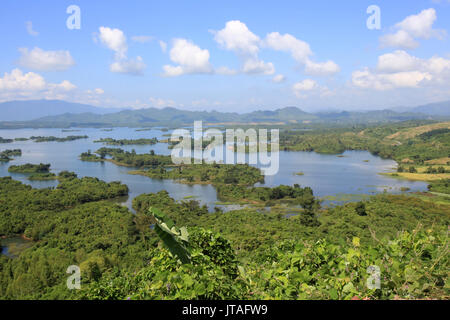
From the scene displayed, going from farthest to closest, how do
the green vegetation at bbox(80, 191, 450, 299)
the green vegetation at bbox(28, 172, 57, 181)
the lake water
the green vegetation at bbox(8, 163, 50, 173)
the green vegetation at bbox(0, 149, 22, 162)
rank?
the green vegetation at bbox(0, 149, 22, 162) → the green vegetation at bbox(8, 163, 50, 173) → the green vegetation at bbox(28, 172, 57, 181) → the lake water → the green vegetation at bbox(80, 191, 450, 299)

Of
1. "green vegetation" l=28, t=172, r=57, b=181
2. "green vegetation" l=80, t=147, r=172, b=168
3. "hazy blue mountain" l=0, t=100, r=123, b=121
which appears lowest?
"green vegetation" l=28, t=172, r=57, b=181

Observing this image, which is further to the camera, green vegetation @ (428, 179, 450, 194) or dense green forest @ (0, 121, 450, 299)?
green vegetation @ (428, 179, 450, 194)

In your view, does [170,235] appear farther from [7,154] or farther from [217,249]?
[7,154]

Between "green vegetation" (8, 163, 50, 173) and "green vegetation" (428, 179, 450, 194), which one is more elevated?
"green vegetation" (8, 163, 50, 173)

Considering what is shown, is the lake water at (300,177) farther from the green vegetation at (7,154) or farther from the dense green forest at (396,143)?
the dense green forest at (396,143)

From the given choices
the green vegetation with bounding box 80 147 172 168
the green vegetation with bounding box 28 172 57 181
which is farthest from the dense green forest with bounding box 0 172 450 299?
the green vegetation with bounding box 80 147 172 168

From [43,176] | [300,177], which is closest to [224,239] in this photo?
[300,177]

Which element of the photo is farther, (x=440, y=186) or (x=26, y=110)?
(x=26, y=110)

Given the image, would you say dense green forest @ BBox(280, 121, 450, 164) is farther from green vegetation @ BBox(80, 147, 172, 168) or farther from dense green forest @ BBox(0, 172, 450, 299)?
dense green forest @ BBox(0, 172, 450, 299)

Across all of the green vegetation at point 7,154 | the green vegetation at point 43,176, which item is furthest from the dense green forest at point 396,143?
the green vegetation at point 7,154

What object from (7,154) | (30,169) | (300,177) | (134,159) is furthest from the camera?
(7,154)

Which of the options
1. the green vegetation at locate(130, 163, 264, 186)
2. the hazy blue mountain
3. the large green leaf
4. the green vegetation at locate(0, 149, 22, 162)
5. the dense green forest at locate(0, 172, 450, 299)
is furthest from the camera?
the hazy blue mountain

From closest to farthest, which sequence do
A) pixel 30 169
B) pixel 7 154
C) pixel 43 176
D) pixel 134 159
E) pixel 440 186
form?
pixel 440 186
pixel 43 176
pixel 30 169
pixel 134 159
pixel 7 154
